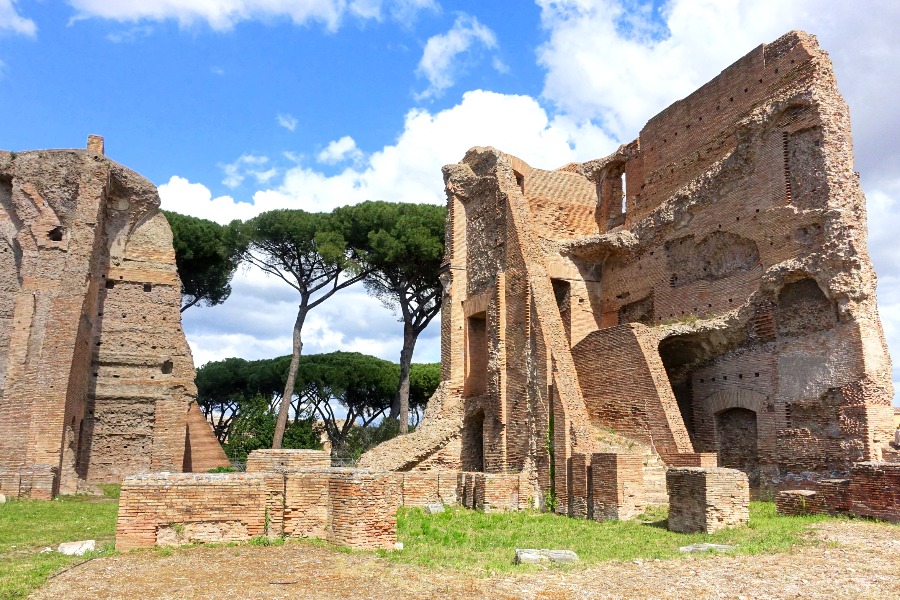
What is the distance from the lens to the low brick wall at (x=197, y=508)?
6.95m

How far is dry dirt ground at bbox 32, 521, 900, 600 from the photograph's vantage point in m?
5.33

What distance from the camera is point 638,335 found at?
12.9 m

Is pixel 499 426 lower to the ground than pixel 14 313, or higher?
lower

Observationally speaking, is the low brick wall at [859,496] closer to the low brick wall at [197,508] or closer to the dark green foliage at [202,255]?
the low brick wall at [197,508]

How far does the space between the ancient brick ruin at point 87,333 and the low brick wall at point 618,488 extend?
981 centimetres

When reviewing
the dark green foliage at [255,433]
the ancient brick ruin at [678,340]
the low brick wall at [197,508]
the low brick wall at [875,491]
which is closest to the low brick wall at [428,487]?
the ancient brick ruin at [678,340]

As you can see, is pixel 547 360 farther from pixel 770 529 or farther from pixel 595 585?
pixel 595 585

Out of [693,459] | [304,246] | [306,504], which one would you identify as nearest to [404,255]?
[304,246]

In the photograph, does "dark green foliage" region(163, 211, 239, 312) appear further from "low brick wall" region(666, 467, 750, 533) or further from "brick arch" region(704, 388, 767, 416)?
"low brick wall" region(666, 467, 750, 533)

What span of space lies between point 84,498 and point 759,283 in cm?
1308

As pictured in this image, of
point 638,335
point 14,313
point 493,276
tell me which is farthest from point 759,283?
point 14,313

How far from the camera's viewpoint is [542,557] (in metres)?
6.80

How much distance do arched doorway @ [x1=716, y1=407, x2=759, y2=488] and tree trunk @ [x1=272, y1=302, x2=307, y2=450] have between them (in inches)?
508

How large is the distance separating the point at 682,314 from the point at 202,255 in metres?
16.8
